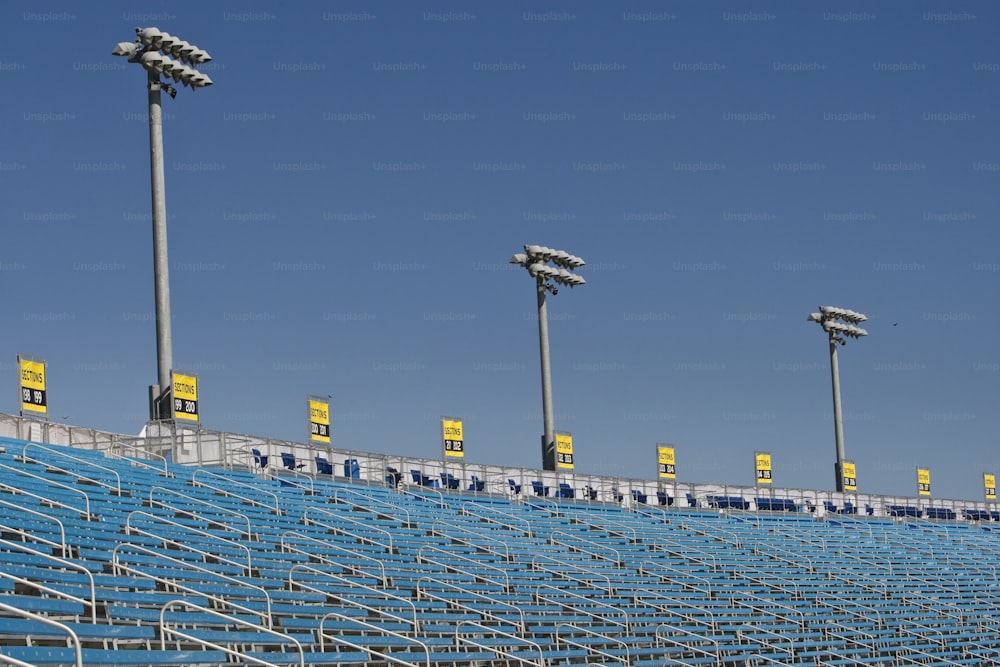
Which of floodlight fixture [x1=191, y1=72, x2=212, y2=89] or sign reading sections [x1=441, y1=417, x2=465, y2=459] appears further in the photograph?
sign reading sections [x1=441, y1=417, x2=465, y2=459]

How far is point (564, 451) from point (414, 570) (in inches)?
603

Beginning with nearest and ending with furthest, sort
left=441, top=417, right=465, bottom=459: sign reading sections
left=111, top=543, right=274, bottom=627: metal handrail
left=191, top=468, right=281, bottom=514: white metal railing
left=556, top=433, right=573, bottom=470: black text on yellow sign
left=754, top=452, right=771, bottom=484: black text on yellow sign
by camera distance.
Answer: left=111, top=543, right=274, bottom=627: metal handrail → left=191, top=468, right=281, bottom=514: white metal railing → left=441, top=417, right=465, bottom=459: sign reading sections → left=556, top=433, right=573, bottom=470: black text on yellow sign → left=754, top=452, right=771, bottom=484: black text on yellow sign

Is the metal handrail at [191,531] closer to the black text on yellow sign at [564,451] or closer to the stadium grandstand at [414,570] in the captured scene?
the stadium grandstand at [414,570]

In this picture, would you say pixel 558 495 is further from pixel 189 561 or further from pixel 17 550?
pixel 17 550

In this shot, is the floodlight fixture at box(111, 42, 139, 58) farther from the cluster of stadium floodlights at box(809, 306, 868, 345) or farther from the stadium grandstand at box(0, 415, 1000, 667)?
the cluster of stadium floodlights at box(809, 306, 868, 345)

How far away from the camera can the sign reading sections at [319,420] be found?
26.5 m

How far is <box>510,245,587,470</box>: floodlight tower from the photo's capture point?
34.2 metres

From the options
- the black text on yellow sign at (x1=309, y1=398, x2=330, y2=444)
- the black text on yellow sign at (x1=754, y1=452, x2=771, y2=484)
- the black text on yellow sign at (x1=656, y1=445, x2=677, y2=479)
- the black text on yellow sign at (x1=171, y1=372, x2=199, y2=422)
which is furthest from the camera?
the black text on yellow sign at (x1=754, y1=452, x2=771, y2=484)

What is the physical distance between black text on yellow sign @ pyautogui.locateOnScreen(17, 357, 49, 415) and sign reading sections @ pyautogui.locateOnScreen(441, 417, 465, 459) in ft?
35.8

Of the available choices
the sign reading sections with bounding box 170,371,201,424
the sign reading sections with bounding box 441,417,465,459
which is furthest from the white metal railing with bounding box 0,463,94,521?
the sign reading sections with bounding box 441,417,465,459

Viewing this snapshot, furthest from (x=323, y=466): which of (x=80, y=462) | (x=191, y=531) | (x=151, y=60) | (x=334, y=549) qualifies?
(x=191, y=531)

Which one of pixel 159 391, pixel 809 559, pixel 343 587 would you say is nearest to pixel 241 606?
pixel 343 587

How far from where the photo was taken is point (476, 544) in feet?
73.7

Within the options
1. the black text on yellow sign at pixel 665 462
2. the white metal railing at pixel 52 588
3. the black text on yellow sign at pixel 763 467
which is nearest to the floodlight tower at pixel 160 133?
the white metal railing at pixel 52 588
